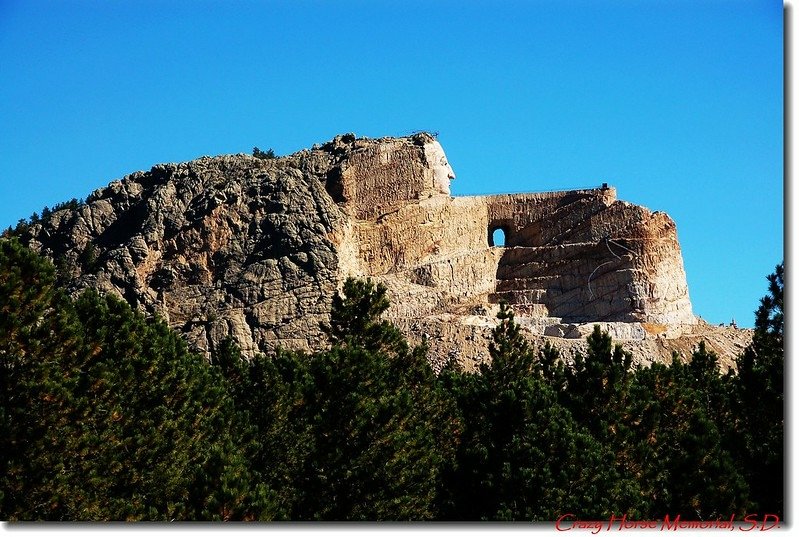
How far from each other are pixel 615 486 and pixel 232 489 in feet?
36.6

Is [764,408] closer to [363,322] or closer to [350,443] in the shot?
Result: [350,443]

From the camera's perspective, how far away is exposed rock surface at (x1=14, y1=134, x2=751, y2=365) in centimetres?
8038

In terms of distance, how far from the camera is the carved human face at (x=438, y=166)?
86.1 m

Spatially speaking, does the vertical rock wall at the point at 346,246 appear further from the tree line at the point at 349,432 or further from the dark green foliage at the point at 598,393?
the dark green foliage at the point at 598,393

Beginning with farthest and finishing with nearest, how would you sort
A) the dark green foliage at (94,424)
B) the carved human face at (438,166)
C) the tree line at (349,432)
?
the carved human face at (438,166), the tree line at (349,432), the dark green foliage at (94,424)

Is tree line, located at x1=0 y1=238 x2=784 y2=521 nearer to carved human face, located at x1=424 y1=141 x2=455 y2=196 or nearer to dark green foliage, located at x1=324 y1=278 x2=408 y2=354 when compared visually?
Answer: dark green foliage, located at x1=324 y1=278 x2=408 y2=354

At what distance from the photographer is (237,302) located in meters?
80.6

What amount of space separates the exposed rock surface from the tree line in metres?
25.0

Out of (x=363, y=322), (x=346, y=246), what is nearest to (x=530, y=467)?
(x=363, y=322)

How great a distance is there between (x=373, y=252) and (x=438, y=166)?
656cm

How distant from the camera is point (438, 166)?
284 feet

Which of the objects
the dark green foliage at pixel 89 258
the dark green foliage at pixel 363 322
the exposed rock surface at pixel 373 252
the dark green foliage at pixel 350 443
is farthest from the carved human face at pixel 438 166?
the dark green foliage at pixel 350 443

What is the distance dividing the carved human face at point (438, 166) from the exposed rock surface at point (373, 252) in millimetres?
87

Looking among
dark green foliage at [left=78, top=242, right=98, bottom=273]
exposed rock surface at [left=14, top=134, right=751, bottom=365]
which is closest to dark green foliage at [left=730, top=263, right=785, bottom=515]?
exposed rock surface at [left=14, top=134, right=751, bottom=365]
